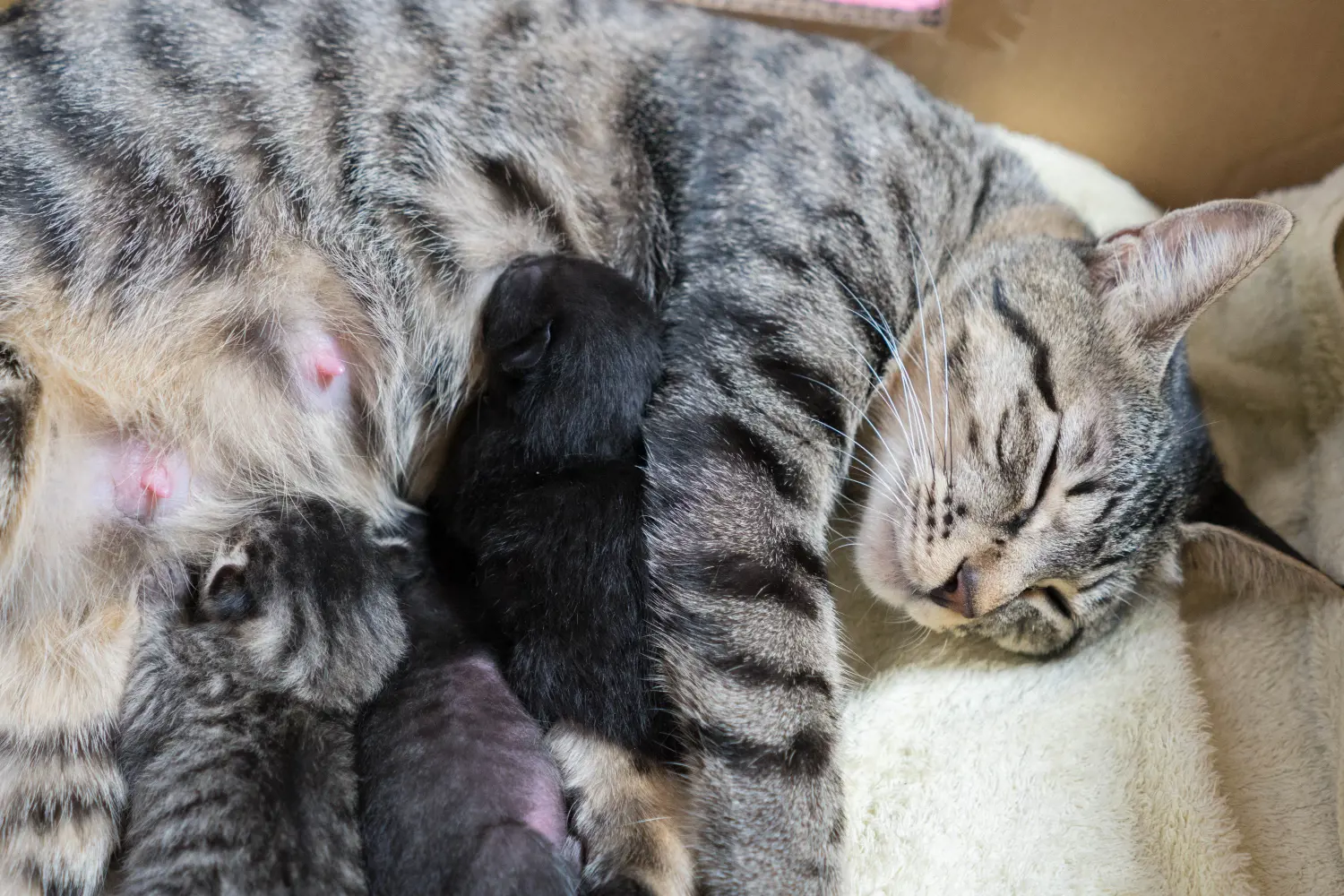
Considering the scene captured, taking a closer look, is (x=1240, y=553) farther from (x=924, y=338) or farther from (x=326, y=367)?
(x=326, y=367)

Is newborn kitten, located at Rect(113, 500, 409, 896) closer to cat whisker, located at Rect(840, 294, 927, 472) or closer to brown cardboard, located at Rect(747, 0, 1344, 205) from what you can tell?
cat whisker, located at Rect(840, 294, 927, 472)

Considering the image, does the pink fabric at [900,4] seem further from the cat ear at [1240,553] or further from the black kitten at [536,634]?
the cat ear at [1240,553]

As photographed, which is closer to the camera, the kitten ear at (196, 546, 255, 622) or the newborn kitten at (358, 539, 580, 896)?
the newborn kitten at (358, 539, 580, 896)

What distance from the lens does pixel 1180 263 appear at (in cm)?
131

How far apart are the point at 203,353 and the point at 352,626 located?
0.44m

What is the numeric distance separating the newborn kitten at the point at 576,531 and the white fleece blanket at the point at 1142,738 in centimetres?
36

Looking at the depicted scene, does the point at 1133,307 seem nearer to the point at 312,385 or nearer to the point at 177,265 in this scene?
the point at 312,385

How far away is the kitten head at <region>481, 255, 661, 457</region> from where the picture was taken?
1328mm

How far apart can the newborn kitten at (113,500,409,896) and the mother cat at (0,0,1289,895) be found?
0.22ft

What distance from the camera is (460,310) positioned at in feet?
4.75

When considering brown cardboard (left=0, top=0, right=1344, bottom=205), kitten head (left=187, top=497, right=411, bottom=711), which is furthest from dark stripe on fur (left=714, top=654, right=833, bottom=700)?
brown cardboard (left=0, top=0, right=1344, bottom=205)

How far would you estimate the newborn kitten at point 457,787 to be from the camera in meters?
1.08

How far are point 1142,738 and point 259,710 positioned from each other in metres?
1.27

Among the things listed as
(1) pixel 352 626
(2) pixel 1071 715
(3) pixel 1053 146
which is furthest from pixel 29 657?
(3) pixel 1053 146
